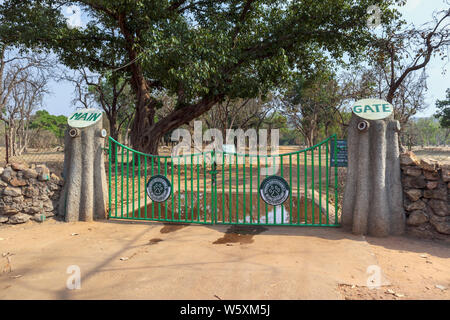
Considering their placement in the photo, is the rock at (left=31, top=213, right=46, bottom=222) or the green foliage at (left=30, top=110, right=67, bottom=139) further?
the green foliage at (left=30, top=110, right=67, bottom=139)

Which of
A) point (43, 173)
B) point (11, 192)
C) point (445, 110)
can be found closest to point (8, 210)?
point (11, 192)

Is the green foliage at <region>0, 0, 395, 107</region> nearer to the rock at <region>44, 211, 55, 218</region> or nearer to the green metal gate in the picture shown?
the green metal gate

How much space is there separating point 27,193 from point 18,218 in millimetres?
506

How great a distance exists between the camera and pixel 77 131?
5.78 metres

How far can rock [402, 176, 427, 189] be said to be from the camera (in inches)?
185

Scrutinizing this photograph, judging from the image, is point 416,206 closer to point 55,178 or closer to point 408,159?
point 408,159

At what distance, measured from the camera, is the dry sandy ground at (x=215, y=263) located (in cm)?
306

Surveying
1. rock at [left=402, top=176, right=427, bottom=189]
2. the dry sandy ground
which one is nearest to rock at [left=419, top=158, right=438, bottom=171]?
rock at [left=402, top=176, right=427, bottom=189]

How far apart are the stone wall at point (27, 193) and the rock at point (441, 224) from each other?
7050 mm

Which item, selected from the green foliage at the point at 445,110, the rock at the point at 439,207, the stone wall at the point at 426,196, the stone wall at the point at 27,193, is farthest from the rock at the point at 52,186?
the green foliage at the point at 445,110

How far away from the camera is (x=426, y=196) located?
4699mm

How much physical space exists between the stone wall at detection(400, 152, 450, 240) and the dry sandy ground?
0.87 ft

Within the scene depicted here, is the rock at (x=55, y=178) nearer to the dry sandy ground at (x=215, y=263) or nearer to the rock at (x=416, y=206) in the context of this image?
the dry sandy ground at (x=215, y=263)

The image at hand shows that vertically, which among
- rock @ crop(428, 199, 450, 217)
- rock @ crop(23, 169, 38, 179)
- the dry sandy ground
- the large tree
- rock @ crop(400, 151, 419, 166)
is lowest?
the dry sandy ground
